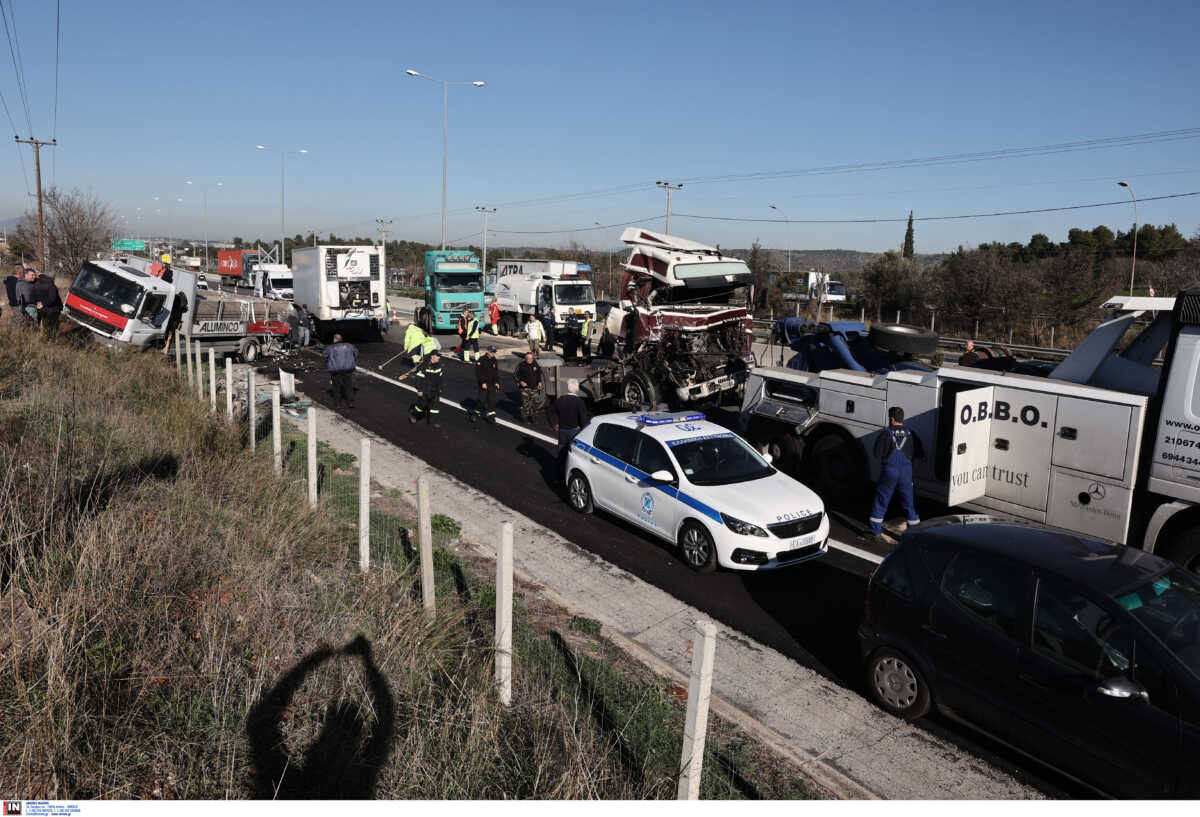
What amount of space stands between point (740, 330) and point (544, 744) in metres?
13.8

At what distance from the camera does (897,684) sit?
19.3 ft

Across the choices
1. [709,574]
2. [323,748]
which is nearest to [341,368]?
[709,574]

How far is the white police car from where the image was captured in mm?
8055

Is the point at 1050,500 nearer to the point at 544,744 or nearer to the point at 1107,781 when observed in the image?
the point at 1107,781

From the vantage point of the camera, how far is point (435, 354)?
15398 millimetres

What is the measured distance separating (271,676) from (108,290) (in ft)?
59.3

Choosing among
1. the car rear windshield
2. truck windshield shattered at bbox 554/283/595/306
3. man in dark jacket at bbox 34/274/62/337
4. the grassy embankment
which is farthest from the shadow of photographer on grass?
truck windshield shattered at bbox 554/283/595/306

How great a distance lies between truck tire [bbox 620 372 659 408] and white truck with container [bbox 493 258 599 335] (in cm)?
1068

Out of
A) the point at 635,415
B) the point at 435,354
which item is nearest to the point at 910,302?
the point at 435,354

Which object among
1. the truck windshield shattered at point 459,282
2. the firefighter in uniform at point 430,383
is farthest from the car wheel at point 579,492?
the truck windshield shattered at point 459,282

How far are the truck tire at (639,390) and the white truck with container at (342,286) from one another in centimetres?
1412

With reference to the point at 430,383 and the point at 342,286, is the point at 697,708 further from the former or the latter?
the point at 342,286

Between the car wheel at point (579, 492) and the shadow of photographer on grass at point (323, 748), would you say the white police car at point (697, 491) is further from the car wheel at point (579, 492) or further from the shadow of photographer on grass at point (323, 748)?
the shadow of photographer on grass at point (323, 748)

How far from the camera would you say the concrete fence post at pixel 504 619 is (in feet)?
17.4
